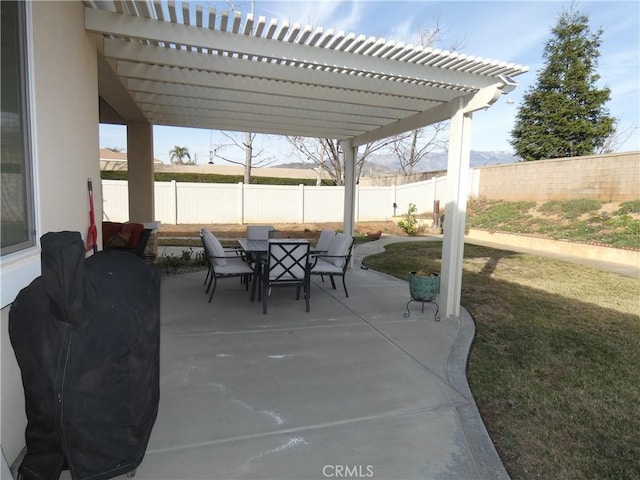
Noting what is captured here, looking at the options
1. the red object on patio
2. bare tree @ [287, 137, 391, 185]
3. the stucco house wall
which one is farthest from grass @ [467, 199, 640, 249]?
the stucco house wall

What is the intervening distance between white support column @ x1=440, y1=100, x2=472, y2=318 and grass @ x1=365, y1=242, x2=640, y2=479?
0.49 metres

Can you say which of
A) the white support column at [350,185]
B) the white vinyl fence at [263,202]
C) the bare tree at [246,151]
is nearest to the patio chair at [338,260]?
the white support column at [350,185]

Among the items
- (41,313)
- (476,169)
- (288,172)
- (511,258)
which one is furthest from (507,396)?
(288,172)

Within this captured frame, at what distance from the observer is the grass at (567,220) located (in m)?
10.3

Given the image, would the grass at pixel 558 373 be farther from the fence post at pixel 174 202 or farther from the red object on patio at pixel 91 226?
the fence post at pixel 174 202

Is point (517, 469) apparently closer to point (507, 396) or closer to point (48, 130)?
A: point (507, 396)

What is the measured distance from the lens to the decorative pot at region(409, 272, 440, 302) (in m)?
4.79

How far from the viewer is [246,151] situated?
20.1m

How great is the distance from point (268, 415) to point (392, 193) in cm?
1636

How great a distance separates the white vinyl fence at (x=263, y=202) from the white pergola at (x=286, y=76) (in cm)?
881

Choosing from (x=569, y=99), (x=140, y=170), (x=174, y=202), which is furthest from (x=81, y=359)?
(x=569, y=99)

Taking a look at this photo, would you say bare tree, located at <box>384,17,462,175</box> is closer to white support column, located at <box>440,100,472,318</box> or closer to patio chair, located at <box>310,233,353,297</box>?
patio chair, located at <box>310,233,353,297</box>

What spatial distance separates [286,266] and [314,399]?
2.36 m

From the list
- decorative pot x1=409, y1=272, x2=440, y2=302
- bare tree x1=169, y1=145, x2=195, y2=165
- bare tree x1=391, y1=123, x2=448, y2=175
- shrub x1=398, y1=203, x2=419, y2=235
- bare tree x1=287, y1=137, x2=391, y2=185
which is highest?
bare tree x1=169, y1=145, x2=195, y2=165
